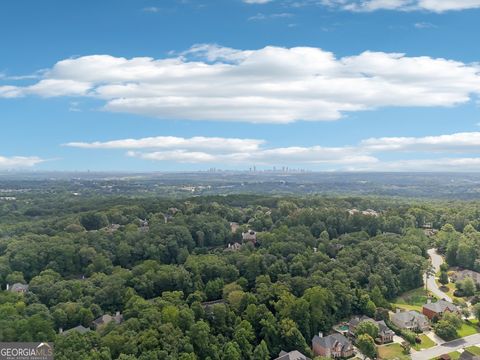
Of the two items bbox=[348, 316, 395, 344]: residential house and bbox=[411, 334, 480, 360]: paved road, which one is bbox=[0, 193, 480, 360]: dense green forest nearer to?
bbox=[348, 316, 395, 344]: residential house

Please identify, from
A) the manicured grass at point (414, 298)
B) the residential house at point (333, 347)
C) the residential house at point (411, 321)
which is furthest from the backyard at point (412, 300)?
the residential house at point (333, 347)

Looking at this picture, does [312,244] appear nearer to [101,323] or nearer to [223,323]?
[223,323]

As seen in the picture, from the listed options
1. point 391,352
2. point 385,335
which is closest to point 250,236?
point 385,335

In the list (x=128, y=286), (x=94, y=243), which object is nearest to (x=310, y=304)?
(x=128, y=286)

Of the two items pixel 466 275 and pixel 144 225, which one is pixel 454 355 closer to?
pixel 466 275

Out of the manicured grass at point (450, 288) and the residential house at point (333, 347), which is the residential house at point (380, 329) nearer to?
the residential house at point (333, 347)

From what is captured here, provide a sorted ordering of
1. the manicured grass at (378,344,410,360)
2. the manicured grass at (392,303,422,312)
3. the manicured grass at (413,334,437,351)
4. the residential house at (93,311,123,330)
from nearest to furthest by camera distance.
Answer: the manicured grass at (378,344,410,360)
the manicured grass at (413,334,437,351)
the residential house at (93,311,123,330)
the manicured grass at (392,303,422,312)

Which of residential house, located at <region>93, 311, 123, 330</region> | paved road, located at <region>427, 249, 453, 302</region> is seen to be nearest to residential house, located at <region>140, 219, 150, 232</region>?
residential house, located at <region>93, 311, 123, 330</region>
